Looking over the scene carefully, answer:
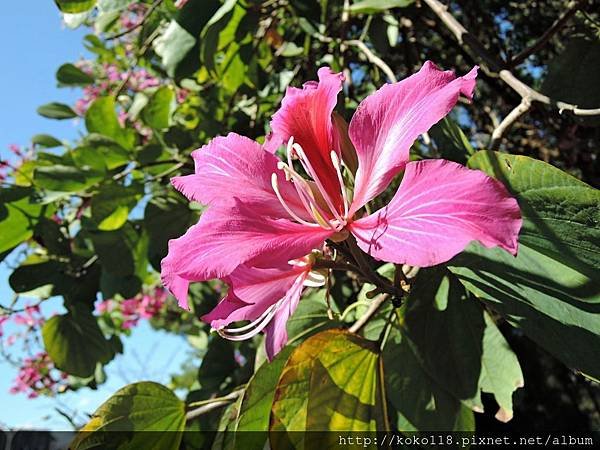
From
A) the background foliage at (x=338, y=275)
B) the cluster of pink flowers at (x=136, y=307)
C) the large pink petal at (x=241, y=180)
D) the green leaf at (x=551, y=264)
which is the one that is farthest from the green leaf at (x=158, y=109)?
the cluster of pink flowers at (x=136, y=307)

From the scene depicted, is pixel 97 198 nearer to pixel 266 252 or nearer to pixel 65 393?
pixel 266 252

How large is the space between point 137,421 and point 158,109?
3.10 feet

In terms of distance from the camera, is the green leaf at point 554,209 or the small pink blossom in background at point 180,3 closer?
the green leaf at point 554,209

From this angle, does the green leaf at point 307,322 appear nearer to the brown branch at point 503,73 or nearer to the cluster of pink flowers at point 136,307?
the brown branch at point 503,73

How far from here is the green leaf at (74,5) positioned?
1.29 metres

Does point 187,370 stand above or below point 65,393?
below

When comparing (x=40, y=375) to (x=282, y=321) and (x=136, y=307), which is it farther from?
(x=282, y=321)

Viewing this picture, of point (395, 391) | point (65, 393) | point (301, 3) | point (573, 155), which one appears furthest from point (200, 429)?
point (573, 155)

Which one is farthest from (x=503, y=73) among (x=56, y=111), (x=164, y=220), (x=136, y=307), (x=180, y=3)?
(x=136, y=307)

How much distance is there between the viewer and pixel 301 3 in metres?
1.52

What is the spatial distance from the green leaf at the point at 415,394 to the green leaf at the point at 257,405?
17 centimetres

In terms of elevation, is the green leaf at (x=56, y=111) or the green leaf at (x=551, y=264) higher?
the green leaf at (x=56, y=111)

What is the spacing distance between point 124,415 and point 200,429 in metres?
0.44

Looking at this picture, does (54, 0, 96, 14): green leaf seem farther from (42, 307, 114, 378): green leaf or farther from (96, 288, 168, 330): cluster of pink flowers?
(96, 288, 168, 330): cluster of pink flowers
